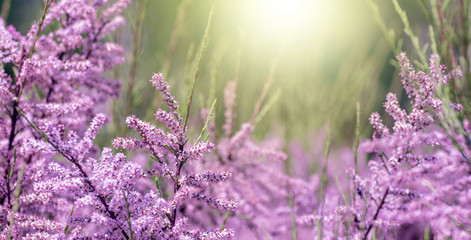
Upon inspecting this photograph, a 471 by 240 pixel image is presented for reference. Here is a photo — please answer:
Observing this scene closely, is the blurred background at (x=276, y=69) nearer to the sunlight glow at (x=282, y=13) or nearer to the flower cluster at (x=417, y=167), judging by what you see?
the sunlight glow at (x=282, y=13)

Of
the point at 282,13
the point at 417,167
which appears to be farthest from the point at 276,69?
the point at 417,167

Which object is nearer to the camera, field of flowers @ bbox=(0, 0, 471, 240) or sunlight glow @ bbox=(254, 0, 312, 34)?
field of flowers @ bbox=(0, 0, 471, 240)

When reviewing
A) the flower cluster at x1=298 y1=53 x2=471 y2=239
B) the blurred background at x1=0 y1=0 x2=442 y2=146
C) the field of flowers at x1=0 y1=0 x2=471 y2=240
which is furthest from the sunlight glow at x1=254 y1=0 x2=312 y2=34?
the flower cluster at x1=298 y1=53 x2=471 y2=239

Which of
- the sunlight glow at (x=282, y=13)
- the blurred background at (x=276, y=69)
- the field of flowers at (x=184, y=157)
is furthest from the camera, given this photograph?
the sunlight glow at (x=282, y=13)

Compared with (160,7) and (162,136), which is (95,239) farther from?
(160,7)

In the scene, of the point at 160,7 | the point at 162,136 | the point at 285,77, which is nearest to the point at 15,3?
the point at 160,7

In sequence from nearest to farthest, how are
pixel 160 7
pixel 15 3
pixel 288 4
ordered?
pixel 288 4, pixel 160 7, pixel 15 3

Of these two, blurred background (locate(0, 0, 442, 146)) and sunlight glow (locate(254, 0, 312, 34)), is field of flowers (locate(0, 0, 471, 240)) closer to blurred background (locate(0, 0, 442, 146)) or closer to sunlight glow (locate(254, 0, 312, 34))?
blurred background (locate(0, 0, 442, 146))

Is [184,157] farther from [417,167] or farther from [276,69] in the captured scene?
[276,69]

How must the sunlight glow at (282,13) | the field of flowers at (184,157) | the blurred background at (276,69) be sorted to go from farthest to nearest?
the sunlight glow at (282,13) < the blurred background at (276,69) < the field of flowers at (184,157)

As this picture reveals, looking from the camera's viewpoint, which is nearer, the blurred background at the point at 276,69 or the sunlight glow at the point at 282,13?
the blurred background at the point at 276,69

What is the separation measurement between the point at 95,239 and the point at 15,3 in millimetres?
1965

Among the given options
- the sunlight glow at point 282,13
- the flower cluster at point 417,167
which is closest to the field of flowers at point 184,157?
the flower cluster at point 417,167

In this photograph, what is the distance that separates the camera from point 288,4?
1043 mm
